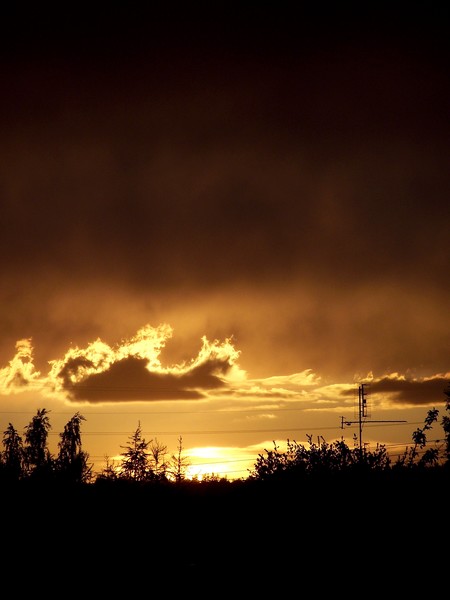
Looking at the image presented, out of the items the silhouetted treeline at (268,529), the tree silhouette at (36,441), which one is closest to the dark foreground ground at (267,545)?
the silhouetted treeline at (268,529)

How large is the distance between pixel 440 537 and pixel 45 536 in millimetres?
17793

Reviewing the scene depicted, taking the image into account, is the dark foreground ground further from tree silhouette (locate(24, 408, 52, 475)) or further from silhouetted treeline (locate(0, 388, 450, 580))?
tree silhouette (locate(24, 408, 52, 475))

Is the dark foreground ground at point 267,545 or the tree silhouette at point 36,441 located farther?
the tree silhouette at point 36,441

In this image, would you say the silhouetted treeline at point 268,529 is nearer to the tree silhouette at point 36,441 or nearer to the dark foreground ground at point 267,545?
the dark foreground ground at point 267,545

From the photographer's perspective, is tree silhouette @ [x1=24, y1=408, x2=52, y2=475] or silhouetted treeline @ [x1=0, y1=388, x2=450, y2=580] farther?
tree silhouette @ [x1=24, y1=408, x2=52, y2=475]

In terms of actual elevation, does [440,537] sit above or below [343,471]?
below

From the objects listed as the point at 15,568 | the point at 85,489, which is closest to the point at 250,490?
the point at 15,568

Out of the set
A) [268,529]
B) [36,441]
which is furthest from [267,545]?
[36,441]

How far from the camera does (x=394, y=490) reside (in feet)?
69.5

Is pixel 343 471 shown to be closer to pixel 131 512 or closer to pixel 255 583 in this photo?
pixel 255 583

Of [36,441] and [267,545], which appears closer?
[267,545]

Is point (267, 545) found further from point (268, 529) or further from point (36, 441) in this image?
point (36, 441)

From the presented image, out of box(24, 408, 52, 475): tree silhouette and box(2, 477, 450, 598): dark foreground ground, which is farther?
box(24, 408, 52, 475): tree silhouette

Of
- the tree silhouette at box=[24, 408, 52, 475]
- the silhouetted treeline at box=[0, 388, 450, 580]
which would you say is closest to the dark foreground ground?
the silhouetted treeline at box=[0, 388, 450, 580]
